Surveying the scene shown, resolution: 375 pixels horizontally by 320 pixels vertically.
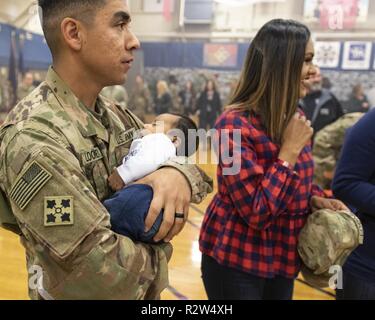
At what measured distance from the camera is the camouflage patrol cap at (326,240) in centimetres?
152

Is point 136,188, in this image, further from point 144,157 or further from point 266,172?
point 266,172

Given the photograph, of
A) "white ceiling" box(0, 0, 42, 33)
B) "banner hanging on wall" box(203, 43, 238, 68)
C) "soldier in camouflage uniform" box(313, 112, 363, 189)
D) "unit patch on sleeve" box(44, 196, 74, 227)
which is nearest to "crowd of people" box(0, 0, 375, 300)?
"unit patch on sleeve" box(44, 196, 74, 227)

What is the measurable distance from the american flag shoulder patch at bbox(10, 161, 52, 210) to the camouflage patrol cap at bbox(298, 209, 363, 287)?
3.62 ft

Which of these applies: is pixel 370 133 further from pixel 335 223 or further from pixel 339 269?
pixel 339 269

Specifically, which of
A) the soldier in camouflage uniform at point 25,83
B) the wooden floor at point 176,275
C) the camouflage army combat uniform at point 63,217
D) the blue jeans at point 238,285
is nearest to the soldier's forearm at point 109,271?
the camouflage army combat uniform at point 63,217

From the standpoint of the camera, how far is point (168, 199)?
0.99m

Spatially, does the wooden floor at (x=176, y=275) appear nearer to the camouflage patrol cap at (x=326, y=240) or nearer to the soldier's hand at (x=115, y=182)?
the camouflage patrol cap at (x=326, y=240)

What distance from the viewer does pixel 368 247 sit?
1.69 m

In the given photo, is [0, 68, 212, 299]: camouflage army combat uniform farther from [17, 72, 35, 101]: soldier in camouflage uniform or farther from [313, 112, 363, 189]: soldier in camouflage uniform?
[17, 72, 35, 101]: soldier in camouflage uniform

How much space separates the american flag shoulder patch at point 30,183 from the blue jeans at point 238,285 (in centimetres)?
102

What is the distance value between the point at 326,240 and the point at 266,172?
34cm

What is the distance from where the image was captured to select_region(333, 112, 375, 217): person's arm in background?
164 cm

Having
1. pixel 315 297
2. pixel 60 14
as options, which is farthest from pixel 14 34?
pixel 60 14

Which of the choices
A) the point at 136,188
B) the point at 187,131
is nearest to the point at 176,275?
the point at 187,131
